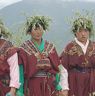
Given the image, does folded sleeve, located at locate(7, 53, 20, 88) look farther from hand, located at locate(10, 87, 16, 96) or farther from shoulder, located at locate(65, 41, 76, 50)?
shoulder, located at locate(65, 41, 76, 50)

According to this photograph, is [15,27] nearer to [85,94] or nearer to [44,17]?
[44,17]

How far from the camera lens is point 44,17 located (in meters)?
10.2

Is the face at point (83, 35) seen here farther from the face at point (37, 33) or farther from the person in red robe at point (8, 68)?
the person in red robe at point (8, 68)

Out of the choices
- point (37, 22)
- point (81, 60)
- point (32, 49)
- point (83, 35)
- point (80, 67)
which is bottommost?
point (80, 67)

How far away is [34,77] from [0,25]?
3.56 feet

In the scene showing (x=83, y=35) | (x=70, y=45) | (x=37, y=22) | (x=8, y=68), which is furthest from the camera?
(x=70, y=45)

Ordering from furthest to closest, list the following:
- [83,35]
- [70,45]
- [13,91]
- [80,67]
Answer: [70,45], [80,67], [83,35], [13,91]

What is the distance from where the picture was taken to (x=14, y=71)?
944 cm

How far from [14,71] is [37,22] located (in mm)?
1083

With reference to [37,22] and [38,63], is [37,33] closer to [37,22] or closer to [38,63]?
[37,22]

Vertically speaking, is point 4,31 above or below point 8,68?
above

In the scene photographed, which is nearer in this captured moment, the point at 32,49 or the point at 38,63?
the point at 38,63

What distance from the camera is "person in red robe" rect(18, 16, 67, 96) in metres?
9.70

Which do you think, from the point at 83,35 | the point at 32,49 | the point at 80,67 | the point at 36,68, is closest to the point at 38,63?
the point at 36,68
